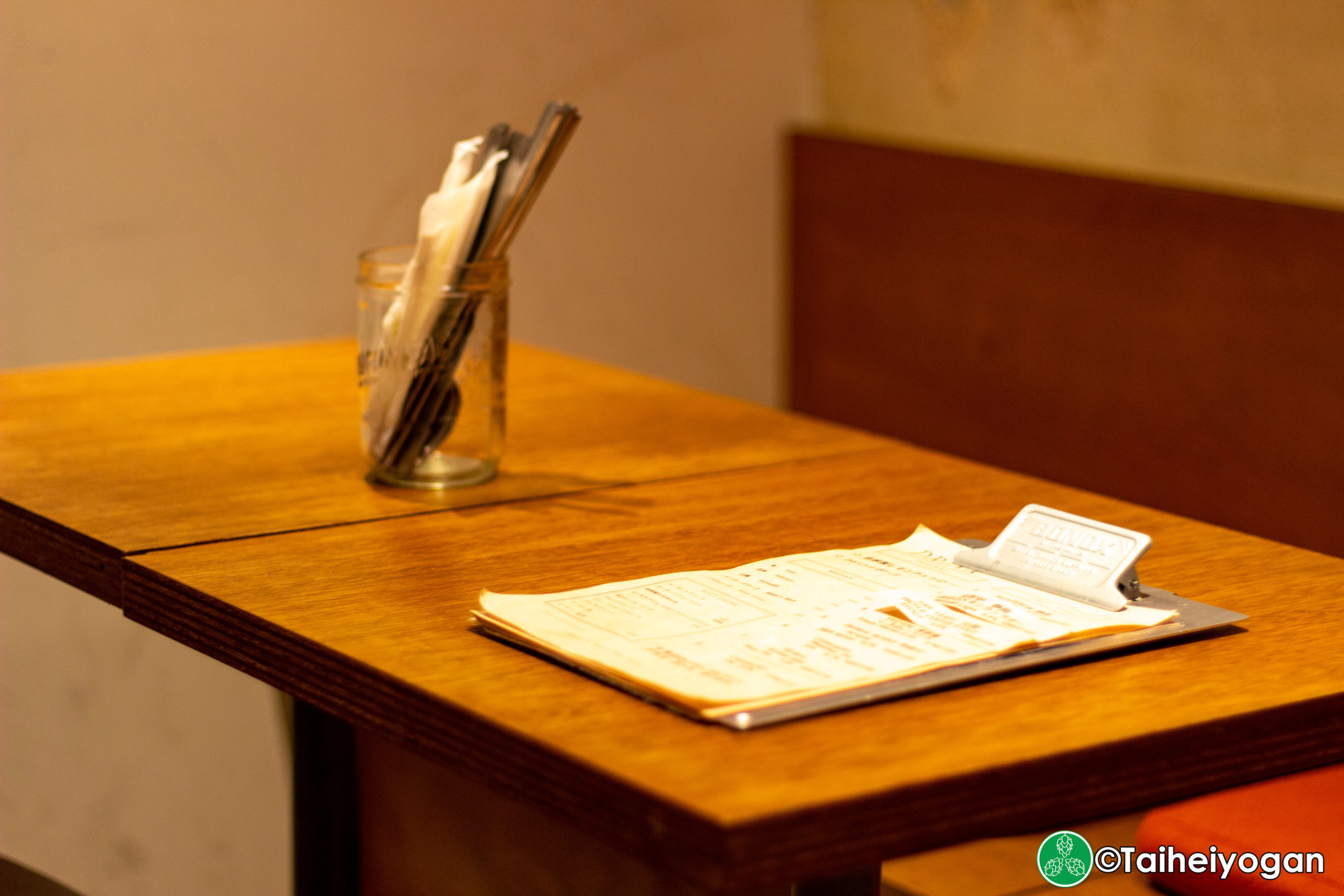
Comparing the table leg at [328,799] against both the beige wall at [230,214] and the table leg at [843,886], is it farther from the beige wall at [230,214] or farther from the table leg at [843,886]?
the beige wall at [230,214]

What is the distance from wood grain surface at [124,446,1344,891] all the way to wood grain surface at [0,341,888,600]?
79 millimetres

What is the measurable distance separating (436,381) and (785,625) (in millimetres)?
521

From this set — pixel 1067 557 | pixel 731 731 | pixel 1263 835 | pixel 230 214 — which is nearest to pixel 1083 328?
pixel 1263 835

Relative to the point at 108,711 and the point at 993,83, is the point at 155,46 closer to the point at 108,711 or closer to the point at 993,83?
the point at 108,711

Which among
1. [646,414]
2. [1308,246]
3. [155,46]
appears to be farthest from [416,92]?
[1308,246]

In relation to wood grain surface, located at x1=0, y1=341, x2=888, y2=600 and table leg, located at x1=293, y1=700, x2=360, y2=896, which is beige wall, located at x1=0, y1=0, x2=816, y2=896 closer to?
wood grain surface, located at x1=0, y1=341, x2=888, y2=600

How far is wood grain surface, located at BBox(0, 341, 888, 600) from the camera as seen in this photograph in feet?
4.24

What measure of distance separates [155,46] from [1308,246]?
159 centimetres

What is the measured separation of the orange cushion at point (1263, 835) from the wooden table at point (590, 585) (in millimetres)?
294

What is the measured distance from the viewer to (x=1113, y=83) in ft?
7.94

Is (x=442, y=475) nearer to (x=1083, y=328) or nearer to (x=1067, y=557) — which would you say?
(x=1067, y=557)

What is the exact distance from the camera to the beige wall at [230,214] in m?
A: 2.39

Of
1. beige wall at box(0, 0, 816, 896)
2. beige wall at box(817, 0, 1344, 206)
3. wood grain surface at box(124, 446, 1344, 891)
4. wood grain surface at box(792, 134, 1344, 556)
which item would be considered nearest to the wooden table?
wood grain surface at box(124, 446, 1344, 891)

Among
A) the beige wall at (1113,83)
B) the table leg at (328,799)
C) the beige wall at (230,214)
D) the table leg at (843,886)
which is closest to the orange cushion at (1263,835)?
the table leg at (843,886)
